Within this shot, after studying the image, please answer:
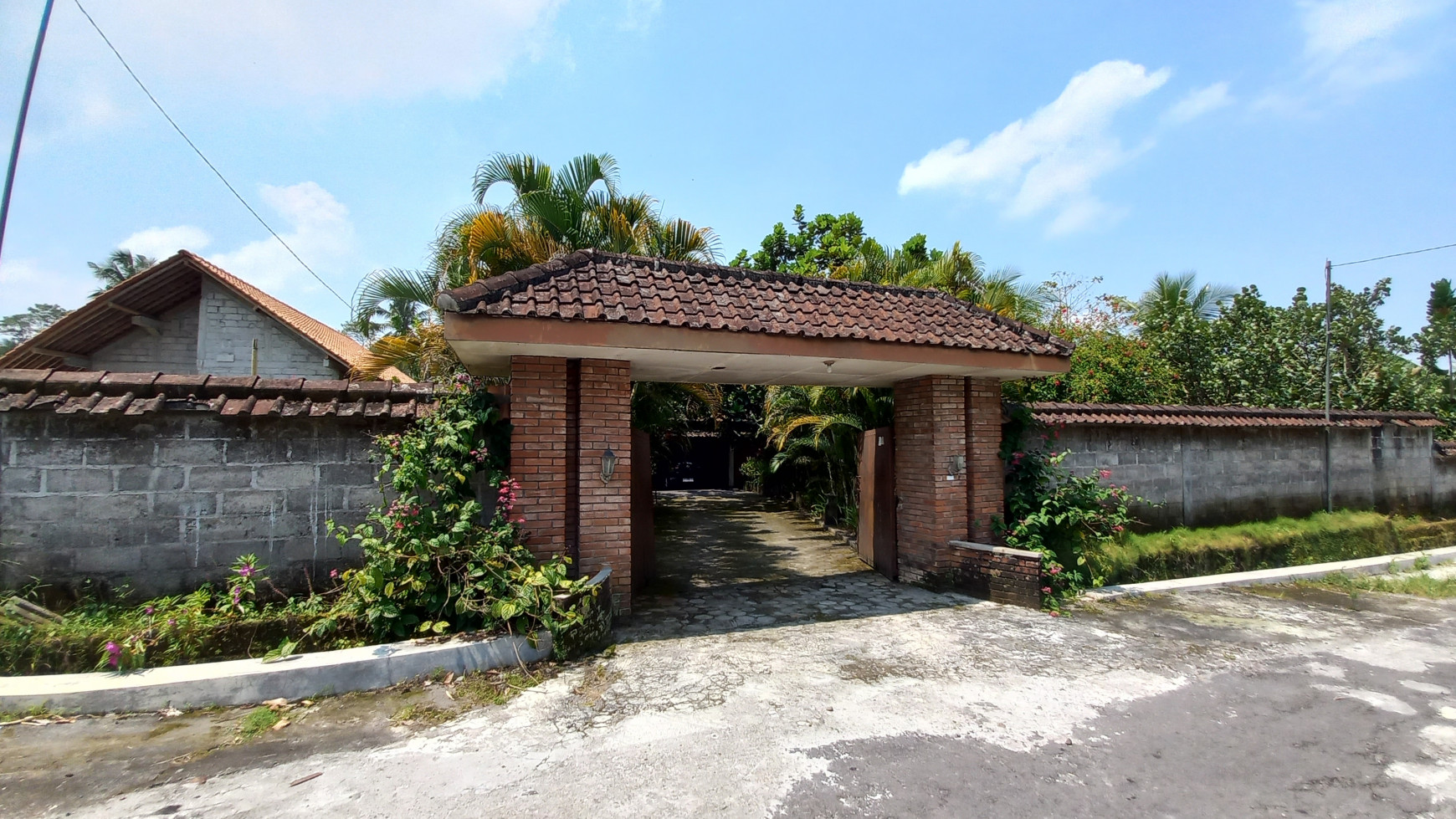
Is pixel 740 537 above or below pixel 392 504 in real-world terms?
below

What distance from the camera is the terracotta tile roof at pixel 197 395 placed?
452 cm

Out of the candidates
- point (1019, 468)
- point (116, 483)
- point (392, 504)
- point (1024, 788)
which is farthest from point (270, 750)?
point (1019, 468)

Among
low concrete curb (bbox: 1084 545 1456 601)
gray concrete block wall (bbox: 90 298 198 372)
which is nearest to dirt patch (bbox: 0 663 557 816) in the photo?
low concrete curb (bbox: 1084 545 1456 601)

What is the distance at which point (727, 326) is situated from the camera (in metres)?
5.44

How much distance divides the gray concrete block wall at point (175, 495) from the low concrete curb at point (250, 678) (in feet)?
2.97

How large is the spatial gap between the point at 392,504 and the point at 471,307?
66.4 inches

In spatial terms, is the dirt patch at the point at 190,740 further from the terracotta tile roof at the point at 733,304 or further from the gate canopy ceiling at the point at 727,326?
the terracotta tile roof at the point at 733,304

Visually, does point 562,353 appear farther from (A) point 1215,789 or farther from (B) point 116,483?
(A) point 1215,789

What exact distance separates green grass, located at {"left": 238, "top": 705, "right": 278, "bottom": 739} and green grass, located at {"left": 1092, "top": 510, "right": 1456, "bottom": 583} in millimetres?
8073

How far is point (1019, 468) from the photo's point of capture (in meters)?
7.43

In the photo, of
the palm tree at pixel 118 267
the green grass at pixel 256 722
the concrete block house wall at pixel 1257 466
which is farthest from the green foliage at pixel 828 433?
the palm tree at pixel 118 267

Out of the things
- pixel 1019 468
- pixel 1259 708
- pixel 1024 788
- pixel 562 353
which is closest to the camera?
pixel 1024 788

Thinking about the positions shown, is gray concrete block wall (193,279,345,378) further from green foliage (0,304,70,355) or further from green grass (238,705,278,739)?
green foliage (0,304,70,355)

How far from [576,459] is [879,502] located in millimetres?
4342
